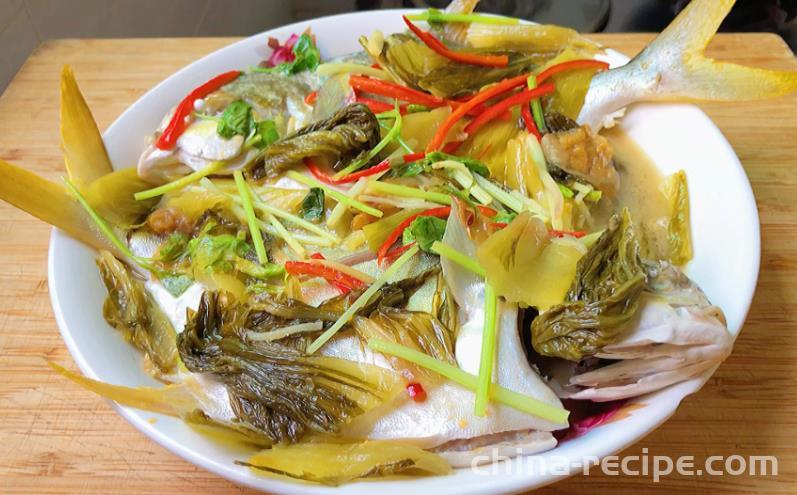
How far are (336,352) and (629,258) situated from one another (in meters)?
0.49

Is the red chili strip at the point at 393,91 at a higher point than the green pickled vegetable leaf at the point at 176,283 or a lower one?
higher

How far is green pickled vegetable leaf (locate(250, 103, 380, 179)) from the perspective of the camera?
1331 millimetres

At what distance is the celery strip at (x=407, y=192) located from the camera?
4.09 ft

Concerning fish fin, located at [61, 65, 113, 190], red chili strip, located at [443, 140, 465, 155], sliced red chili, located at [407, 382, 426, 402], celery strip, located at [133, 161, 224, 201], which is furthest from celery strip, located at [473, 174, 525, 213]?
fish fin, located at [61, 65, 113, 190]

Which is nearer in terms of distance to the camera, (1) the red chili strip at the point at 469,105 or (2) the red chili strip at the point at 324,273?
(2) the red chili strip at the point at 324,273

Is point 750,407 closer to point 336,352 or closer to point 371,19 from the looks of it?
point 336,352

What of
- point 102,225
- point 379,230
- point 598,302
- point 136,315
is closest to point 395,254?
point 379,230

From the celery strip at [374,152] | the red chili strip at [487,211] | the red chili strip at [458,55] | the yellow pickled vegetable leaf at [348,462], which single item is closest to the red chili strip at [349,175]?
the celery strip at [374,152]

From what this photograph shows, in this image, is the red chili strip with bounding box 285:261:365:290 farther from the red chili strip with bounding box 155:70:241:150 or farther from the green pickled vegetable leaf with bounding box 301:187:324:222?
the red chili strip with bounding box 155:70:241:150

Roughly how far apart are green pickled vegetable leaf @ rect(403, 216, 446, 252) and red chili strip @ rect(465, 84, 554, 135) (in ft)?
1.12

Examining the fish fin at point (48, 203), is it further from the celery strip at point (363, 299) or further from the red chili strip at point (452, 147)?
the red chili strip at point (452, 147)

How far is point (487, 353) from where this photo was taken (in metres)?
0.95

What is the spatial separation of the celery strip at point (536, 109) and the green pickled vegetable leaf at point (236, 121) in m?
0.65

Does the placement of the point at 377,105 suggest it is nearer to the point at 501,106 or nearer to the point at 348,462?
Result: the point at 501,106
